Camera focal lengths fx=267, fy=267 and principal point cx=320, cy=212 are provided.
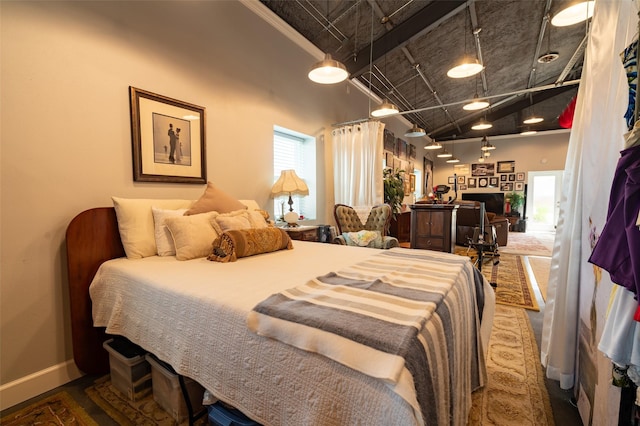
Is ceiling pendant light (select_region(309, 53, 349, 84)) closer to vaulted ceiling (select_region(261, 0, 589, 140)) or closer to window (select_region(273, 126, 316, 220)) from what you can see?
window (select_region(273, 126, 316, 220))

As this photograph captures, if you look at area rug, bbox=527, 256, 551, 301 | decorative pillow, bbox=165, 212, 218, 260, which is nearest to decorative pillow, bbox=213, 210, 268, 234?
decorative pillow, bbox=165, 212, 218, 260

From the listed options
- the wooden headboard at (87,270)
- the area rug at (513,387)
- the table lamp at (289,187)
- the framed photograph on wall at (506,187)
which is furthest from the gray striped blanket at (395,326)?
the framed photograph on wall at (506,187)

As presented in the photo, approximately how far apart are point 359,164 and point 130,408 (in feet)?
11.8

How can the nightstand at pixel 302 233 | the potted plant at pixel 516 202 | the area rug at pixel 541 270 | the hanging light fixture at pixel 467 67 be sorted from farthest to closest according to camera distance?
the potted plant at pixel 516 202
the area rug at pixel 541 270
the nightstand at pixel 302 233
the hanging light fixture at pixel 467 67

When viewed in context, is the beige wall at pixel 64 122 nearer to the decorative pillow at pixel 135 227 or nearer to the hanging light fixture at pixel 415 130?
the decorative pillow at pixel 135 227

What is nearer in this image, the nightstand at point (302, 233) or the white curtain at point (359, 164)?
the nightstand at point (302, 233)

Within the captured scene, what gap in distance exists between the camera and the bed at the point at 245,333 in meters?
0.73

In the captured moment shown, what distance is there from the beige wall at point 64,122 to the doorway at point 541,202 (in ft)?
33.4

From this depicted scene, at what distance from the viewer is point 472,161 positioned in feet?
32.4

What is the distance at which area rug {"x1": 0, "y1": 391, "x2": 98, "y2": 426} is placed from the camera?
56.1 inches

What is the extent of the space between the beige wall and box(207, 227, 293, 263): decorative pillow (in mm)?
879

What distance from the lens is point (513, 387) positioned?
63.2 inches

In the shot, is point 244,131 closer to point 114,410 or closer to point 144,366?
point 144,366

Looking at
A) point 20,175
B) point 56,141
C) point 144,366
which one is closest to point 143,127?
point 56,141
